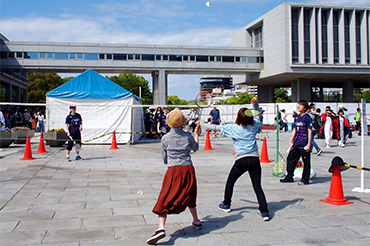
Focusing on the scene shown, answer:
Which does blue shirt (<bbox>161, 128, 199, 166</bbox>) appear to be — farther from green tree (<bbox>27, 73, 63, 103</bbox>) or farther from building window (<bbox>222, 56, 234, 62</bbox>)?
green tree (<bbox>27, 73, 63, 103</bbox>)

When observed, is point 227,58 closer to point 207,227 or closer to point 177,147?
point 207,227

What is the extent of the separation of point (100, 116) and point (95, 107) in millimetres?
527

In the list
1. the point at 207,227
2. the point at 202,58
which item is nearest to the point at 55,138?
the point at 207,227

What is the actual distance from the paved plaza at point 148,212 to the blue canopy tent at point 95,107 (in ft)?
27.9

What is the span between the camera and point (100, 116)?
18297mm

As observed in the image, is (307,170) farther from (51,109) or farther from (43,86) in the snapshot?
(43,86)

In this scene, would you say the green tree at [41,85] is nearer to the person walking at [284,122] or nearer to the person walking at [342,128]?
the person walking at [284,122]

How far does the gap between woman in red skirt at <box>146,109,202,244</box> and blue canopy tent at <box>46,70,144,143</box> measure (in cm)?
1339

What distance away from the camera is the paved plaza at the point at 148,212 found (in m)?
4.55

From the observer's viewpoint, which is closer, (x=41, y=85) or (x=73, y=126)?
(x=73, y=126)

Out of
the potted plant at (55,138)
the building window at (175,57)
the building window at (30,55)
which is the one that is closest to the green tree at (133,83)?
the building window at (175,57)

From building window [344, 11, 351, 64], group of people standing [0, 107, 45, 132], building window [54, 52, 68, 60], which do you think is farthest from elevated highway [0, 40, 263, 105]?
group of people standing [0, 107, 45, 132]

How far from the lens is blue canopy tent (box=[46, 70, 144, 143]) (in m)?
17.8

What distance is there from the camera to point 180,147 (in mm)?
4684
